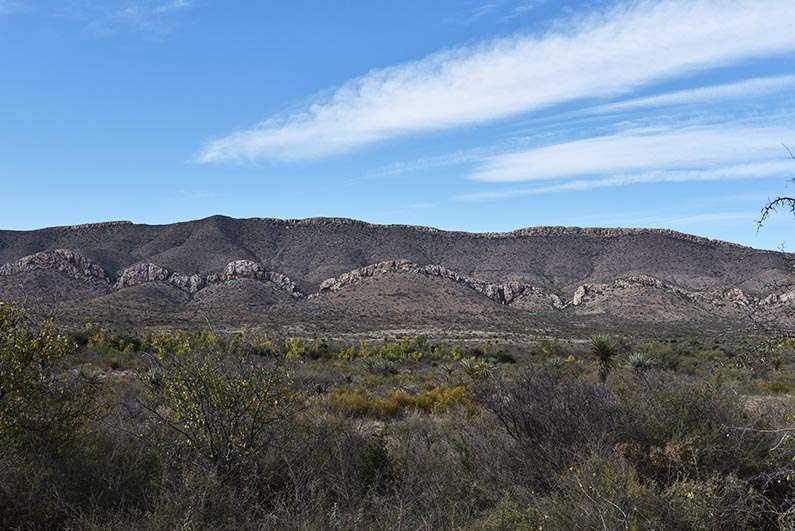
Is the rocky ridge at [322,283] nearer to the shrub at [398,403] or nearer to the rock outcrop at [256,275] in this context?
the rock outcrop at [256,275]

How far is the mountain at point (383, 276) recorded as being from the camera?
6125 cm

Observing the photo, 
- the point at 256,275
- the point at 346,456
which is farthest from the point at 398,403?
the point at 256,275

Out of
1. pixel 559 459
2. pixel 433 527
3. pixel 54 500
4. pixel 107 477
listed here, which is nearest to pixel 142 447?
pixel 107 477

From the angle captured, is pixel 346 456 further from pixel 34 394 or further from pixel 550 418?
pixel 34 394

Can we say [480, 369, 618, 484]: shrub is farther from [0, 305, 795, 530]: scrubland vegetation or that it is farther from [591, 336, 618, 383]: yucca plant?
[591, 336, 618, 383]: yucca plant

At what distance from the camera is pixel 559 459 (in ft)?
25.4

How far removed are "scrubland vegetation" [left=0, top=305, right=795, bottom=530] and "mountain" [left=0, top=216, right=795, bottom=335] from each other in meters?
41.7

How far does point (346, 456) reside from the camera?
865 centimetres

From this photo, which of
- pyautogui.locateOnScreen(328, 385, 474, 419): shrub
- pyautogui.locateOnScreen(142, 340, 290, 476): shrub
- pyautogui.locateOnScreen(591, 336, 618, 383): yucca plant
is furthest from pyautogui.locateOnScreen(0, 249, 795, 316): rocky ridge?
pyautogui.locateOnScreen(142, 340, 290, 476): shrub

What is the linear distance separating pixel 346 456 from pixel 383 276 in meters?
70.7

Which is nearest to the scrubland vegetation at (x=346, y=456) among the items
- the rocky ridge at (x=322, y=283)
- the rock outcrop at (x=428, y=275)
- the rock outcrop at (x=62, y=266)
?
the rocky ridge at (x=322, y=283)

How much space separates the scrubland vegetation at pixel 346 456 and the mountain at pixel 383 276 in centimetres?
4169

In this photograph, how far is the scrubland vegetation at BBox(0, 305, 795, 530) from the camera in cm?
626

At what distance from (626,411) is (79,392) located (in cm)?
734
